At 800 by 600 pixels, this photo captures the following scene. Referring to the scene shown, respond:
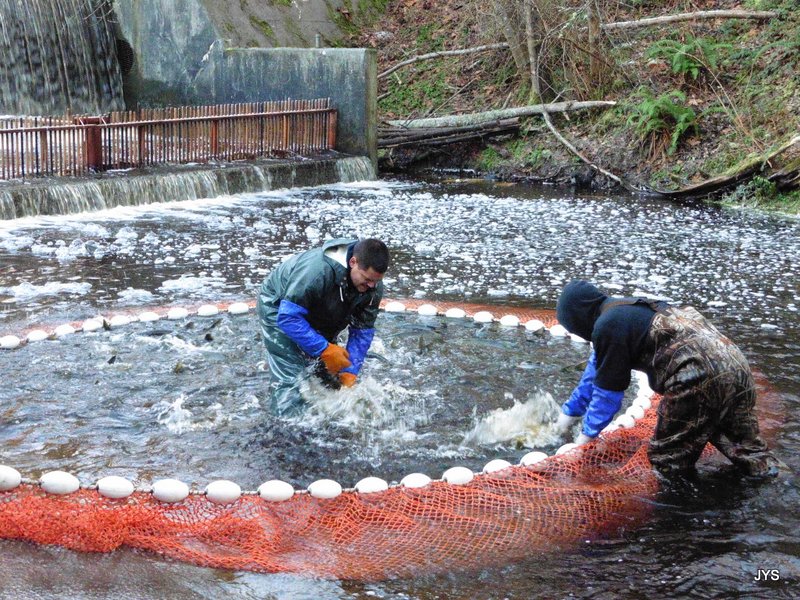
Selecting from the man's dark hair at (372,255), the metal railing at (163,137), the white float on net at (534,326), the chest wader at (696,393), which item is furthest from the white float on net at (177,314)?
the metal railing at (163,137)

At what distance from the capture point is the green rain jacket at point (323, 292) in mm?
5758

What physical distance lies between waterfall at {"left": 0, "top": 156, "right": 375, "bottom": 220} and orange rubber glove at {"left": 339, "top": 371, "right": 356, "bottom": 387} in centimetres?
872

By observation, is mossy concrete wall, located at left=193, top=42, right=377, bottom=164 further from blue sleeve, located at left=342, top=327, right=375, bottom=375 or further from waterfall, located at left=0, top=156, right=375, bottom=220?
blue sleeve, located at left=342, top=327, right=375, bottom=375

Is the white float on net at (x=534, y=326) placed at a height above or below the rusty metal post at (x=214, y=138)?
below

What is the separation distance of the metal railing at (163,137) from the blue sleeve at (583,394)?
10.5 metres

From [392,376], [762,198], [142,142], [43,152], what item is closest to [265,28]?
[142,142]

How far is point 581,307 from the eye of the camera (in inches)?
208

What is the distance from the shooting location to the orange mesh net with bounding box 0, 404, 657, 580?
14.8 feet

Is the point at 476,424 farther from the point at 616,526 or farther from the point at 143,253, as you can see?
the point at 143,253

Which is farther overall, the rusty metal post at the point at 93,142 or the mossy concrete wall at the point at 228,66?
the mossy concrete wall at the point at 228,66

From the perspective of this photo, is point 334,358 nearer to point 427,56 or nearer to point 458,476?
point 458,476

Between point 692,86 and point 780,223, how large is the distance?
16.4ft

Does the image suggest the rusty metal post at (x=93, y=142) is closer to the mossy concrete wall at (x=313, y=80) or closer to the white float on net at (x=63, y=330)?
the mossy concrete wall at (x=313, y=80)

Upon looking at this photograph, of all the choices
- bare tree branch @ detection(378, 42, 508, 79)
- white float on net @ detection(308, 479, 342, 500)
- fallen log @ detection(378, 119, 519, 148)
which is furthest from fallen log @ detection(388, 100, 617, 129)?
white float on net @ detection(308, 479, 342, 500)
